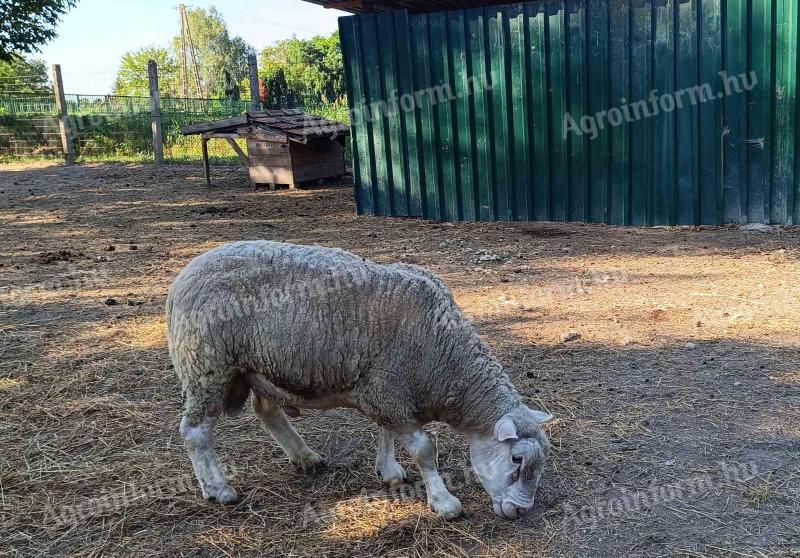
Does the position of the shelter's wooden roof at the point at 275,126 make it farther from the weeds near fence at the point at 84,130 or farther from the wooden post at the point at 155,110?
the weeds near fence at the point at 84,130

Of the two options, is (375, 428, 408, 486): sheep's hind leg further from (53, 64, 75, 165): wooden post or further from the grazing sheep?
(53, 64, 75, 165): wooden post

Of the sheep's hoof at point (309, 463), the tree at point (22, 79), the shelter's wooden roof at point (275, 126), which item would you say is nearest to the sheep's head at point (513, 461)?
the sheep's hoof at point (309, 463)

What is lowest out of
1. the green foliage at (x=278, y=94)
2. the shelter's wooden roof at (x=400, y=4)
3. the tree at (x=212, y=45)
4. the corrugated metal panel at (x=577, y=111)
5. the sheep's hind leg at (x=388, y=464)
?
the sheep's hind leg at (x=388, y=464)

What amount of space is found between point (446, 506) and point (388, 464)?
1.52ft

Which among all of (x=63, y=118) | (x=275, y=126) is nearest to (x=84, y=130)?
(x=63, y=118)

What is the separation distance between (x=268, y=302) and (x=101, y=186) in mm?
13643

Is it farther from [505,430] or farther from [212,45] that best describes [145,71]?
[505,430]

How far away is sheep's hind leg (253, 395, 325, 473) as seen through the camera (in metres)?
3.72

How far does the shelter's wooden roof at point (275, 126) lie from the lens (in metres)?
A: 13.8

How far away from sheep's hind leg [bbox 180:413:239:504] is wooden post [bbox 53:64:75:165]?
1901 cm

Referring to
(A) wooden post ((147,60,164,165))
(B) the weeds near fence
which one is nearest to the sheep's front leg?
(A) wooden post ((147,60,164,165))

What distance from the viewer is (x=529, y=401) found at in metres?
4.47

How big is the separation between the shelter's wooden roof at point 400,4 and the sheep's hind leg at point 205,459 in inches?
356

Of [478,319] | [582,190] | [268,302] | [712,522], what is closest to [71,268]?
[478,319]
